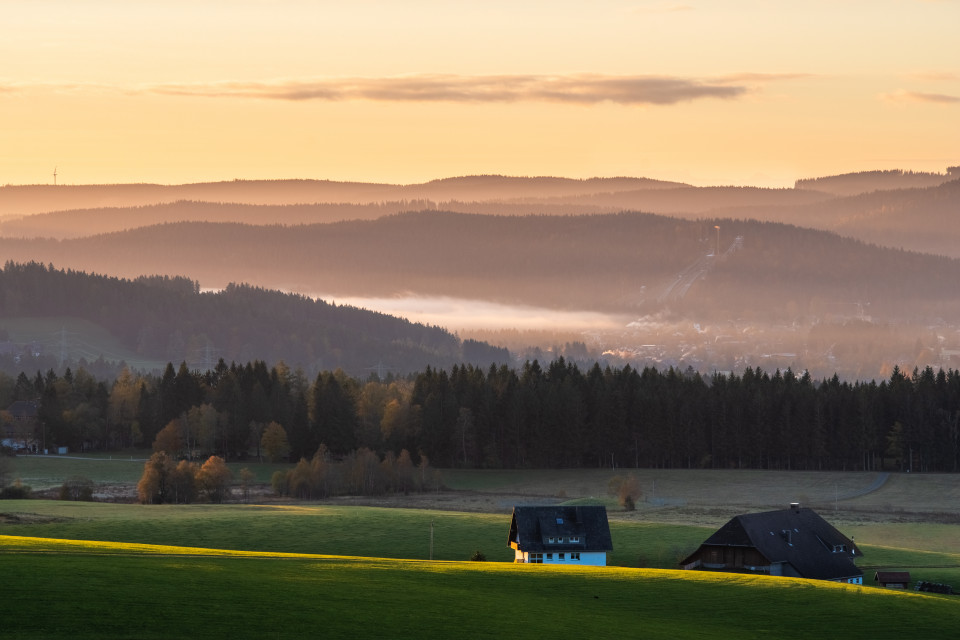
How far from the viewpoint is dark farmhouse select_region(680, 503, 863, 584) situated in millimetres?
96250

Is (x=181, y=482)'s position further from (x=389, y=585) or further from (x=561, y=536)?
(x=389, y=585)

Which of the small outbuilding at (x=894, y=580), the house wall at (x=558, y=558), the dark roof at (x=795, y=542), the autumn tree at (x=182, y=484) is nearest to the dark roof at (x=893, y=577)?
the small outbuilding at (x=894, y=580)

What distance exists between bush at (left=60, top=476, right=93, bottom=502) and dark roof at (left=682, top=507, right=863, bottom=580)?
250 feet

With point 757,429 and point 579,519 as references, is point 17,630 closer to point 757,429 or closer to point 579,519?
point 579,519

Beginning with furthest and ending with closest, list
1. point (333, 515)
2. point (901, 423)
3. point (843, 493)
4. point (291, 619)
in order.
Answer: point (901, 423), point (843, 493), point (333, 515), point (291, 619)

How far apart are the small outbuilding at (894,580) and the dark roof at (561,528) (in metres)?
17.7

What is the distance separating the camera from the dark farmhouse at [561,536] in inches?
3937

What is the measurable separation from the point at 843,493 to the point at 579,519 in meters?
79.2

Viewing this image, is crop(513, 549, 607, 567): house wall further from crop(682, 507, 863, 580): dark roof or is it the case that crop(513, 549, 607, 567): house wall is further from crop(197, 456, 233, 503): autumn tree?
crop(197, 456, 233, 503): autumn tree

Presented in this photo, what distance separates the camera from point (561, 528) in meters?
101

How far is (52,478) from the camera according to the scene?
17650cm

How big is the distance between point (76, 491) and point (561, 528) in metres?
72.3

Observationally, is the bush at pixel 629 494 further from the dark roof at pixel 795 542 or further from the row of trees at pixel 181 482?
the dark roof at pixel 795 542

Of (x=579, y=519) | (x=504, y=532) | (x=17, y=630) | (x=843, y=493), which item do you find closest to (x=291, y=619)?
(x=17, y=630)
